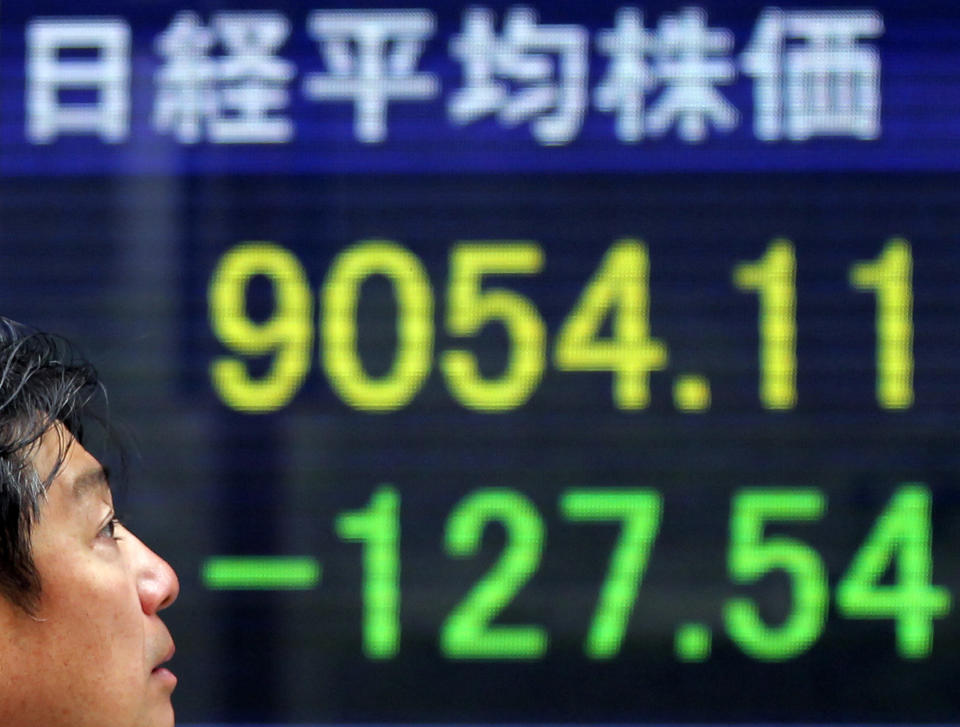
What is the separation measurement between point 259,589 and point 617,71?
0.96m

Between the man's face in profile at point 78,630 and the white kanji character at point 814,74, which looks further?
the white kanji character at point 814,74

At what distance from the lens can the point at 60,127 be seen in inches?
87.5

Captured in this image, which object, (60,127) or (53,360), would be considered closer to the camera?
(53,360)

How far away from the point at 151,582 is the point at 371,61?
118 cm

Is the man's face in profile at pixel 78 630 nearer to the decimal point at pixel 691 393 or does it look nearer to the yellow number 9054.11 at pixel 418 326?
the yellow number 9054.11 at pixel 418 326

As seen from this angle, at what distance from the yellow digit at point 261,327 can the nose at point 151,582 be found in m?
0.92

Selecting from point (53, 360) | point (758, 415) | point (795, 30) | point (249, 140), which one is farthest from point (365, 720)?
point (795, 30)

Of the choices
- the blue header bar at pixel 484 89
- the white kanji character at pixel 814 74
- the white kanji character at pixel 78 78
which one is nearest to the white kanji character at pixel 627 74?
the blue header bar at pixel 484 89

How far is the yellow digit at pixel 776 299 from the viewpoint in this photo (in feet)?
7.14

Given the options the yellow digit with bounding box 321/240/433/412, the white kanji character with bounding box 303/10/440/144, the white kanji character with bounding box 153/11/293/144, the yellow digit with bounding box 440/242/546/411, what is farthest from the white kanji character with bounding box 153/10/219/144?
the yellow digit with bounding box 440/242/546/411

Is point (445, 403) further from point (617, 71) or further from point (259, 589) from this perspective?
point (617, 71)

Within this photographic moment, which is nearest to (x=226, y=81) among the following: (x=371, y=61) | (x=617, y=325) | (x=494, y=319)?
(x=371, y=61)

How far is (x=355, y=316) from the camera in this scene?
2.20 meters

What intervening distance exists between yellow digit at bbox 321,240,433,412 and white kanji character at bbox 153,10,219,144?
1.02 ft
